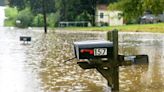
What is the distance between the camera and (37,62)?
20.5 metres

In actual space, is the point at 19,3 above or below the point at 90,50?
below

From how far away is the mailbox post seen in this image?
1075 cm

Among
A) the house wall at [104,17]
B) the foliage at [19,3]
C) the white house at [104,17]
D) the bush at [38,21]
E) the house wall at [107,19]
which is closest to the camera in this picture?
the house wall at [107,19]

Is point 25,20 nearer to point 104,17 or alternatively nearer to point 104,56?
point 104,17

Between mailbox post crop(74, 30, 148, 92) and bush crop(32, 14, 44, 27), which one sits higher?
mailbox post crop(74, 30, 148, 92)

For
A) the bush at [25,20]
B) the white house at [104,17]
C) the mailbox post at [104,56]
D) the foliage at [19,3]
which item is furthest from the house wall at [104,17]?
the mailbox post at [104,56]

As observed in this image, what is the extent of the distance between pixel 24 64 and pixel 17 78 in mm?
4297

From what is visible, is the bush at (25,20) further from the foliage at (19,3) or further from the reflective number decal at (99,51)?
the reflective number decal at (99,51)

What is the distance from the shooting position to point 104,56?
10984 mm

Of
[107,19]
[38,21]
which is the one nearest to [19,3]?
[38,21]

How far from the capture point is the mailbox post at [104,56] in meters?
10.8

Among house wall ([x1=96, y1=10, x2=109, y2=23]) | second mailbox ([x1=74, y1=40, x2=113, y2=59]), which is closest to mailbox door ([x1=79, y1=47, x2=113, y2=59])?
second mailbox ([x1=74, y1=40, x2=113, y2=59])

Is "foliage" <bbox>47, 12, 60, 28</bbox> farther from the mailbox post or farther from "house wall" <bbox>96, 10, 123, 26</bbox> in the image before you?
the mailbox post

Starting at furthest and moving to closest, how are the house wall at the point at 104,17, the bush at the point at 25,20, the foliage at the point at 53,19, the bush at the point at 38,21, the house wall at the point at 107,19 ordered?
the bush at the point at 25,20 → the house wall at the point at 104,17 → the bush at the point at 38,21 → the house wall at the point at 107,19 → the foliage at the point at 53,19
